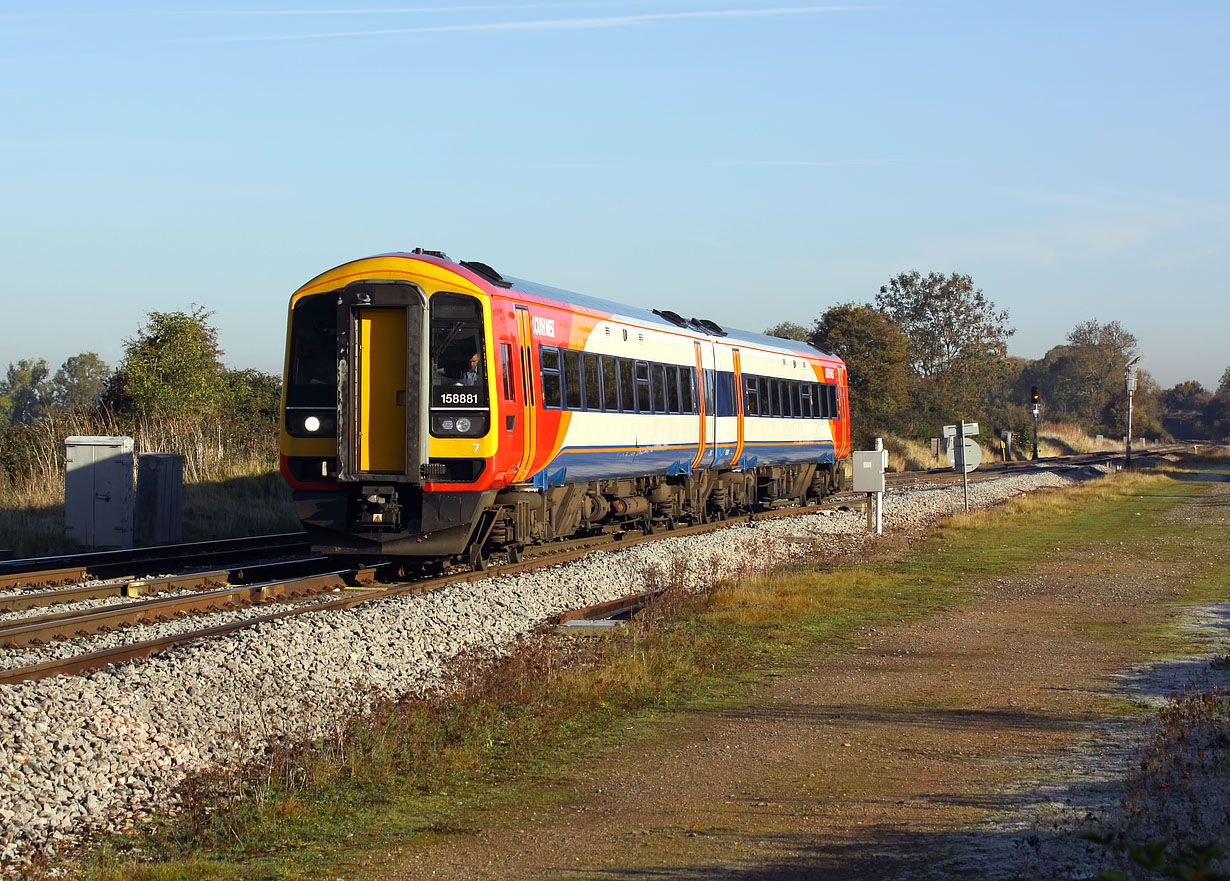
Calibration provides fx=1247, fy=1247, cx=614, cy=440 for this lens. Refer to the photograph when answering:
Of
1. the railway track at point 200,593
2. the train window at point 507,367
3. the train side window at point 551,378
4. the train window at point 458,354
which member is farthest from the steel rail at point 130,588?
the train side window at point 551,378

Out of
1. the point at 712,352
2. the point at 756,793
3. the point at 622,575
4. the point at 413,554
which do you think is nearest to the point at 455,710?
the point at 756,793

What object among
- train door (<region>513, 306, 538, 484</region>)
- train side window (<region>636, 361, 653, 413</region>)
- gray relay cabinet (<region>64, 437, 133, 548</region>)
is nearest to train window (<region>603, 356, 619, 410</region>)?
train side window (<region>636, 361, 653, 413</region>)

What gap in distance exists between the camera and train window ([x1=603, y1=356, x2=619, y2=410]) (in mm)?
18422

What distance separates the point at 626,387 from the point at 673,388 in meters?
2.21

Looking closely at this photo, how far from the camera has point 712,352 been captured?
921 inches

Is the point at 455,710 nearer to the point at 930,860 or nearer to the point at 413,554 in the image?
the point at 930,860

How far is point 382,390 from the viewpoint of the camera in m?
14.8

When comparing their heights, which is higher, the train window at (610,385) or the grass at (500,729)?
the train window at (610,385)

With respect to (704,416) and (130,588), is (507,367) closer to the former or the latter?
(130,588)

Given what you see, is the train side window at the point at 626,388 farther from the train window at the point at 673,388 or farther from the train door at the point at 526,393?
the train door at the point at 526,393

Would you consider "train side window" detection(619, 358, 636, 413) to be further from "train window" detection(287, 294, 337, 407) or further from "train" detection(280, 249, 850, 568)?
"train window" detection(287, 294, 337, 407)

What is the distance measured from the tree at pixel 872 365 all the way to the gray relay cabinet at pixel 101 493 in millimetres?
45194

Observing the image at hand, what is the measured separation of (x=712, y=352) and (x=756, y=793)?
16.7m

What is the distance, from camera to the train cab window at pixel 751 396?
25078mm
